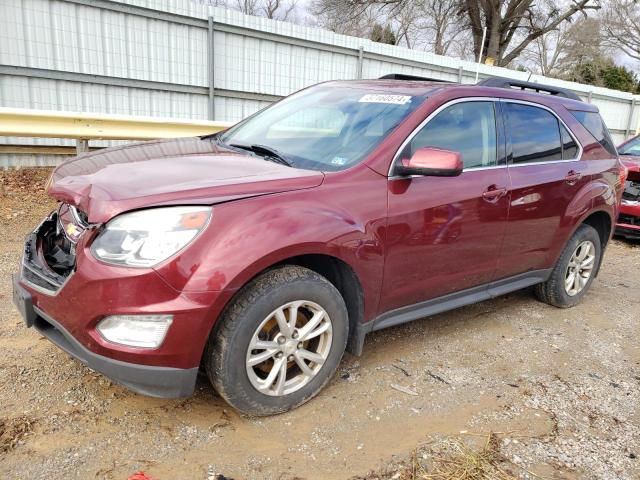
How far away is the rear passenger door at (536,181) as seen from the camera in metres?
3.56

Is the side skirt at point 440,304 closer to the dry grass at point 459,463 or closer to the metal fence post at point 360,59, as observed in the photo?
the dry grass at point 459,463

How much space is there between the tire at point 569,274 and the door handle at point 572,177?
0.52 metres

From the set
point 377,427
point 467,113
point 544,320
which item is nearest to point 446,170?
point 467,113

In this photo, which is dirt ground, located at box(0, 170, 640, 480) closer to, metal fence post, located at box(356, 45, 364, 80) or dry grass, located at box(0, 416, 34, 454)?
dry grass, located at box(0, 416, 34, 454)

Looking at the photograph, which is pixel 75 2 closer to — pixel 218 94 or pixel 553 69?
pixel 218 94

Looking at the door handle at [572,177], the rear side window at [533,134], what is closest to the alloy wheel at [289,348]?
the rear side window at [533,134]

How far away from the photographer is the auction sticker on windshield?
3.14 meters

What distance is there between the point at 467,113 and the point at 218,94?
6.68 metres

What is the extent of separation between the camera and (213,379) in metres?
2.41

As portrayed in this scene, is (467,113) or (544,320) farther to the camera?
(544,320)

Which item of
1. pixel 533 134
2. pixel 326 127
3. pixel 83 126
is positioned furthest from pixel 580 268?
pixel 83 126

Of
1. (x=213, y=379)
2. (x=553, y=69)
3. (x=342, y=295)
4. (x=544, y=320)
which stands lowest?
(x=544, y=320)

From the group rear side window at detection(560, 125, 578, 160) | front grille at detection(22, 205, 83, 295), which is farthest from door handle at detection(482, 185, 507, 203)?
front grille at detection(22, 205, 83, 295)

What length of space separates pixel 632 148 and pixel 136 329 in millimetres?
7856
